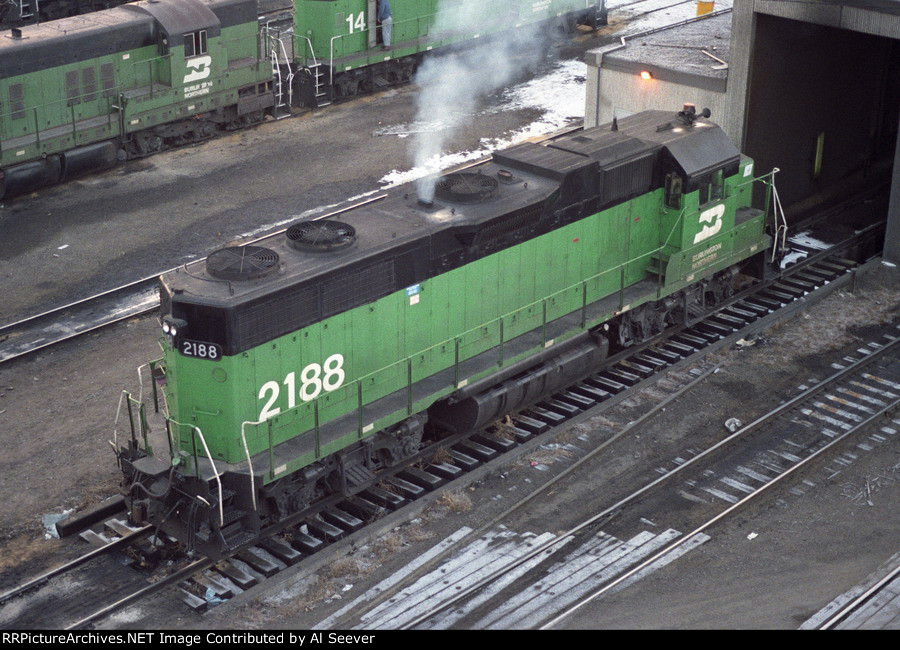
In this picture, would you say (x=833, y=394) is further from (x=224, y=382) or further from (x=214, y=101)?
(x=214, y=101)

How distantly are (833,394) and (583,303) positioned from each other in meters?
3.69

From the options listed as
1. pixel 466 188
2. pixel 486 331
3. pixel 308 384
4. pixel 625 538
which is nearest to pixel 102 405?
pixel 308 384

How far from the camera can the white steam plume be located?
2878cm

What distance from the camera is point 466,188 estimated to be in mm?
15016

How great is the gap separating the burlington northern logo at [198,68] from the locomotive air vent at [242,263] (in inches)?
539

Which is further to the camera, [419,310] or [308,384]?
[419,310]

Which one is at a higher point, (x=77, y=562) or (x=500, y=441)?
(x=500, y=441)

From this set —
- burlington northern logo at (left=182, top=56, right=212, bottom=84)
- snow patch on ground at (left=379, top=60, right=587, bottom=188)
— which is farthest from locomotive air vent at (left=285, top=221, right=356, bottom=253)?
burlington northern logo at (left=182, top=56, right=212, bottom=84)

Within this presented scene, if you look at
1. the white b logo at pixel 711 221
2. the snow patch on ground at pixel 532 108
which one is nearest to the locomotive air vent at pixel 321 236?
the white b logo at pixel 711 221

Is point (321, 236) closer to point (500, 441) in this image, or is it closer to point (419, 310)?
point (419, 310)

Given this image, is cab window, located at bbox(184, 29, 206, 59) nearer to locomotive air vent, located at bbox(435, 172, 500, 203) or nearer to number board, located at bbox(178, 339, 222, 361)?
locomotive air vent, located at bbox(435, 172, 500, 203)

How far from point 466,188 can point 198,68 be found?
12.9m
